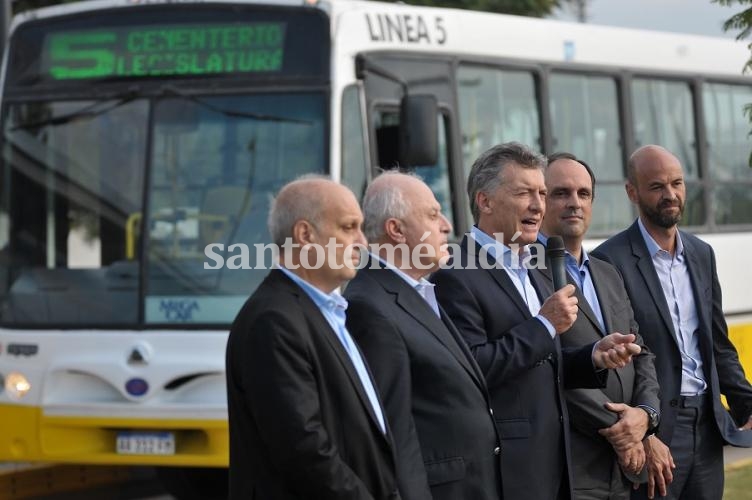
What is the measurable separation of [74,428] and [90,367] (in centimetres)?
40

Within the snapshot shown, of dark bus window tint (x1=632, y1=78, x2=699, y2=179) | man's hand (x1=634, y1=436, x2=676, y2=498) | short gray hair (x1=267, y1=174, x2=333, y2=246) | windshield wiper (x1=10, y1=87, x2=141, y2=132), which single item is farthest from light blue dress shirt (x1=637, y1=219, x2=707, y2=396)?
dark bus window tint (x1=632, y1=78, x2=699, y2=179)

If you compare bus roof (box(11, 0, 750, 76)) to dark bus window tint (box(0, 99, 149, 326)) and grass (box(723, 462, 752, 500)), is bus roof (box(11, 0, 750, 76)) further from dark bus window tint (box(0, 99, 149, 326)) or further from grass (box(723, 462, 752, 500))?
grass (box(723, 462, 752, 500))

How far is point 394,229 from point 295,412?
103cm

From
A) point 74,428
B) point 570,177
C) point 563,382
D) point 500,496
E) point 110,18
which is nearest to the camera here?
point 500,496

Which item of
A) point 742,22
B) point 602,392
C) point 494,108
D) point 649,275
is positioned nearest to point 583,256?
point 649,275

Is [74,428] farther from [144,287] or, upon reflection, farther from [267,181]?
[267,181]

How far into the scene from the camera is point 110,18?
10500 mm

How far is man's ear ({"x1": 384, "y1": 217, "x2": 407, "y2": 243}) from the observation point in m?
4.93

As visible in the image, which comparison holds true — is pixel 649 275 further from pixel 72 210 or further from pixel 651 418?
pixel 72 210

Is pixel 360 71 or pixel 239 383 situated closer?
pixel 239 383

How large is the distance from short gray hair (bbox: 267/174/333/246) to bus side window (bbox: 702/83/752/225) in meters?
9.62

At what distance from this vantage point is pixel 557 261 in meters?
5.50

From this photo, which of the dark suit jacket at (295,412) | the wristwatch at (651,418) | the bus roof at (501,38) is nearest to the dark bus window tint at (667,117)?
the bus roof at (501,38)

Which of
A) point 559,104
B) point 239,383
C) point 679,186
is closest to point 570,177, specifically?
point 679,186
